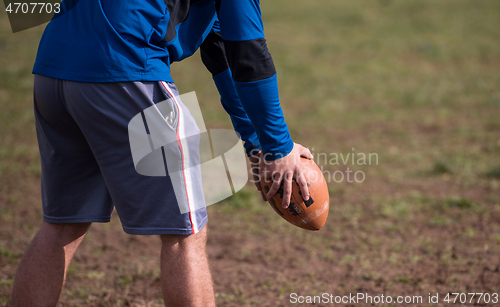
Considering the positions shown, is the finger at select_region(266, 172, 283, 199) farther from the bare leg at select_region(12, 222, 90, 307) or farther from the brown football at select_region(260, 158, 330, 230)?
the bare leg at select_region(12, 222, 90, 307)

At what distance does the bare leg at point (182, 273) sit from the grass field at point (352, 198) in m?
1.18

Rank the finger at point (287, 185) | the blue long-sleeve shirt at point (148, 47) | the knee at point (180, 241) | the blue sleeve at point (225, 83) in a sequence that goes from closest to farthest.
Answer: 1. the blue long-sleeve shirt at point (148, 47)
2. the knee at point (180, 241)
3. the finger at point (287, 185)
4. the blue sleeve at point (225, 83)

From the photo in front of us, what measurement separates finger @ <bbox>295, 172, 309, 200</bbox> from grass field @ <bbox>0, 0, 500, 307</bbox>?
1035mm

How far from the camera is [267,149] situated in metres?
1.96

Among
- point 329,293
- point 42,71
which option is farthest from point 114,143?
point 329,293

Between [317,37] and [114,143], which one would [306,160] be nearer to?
[114,143]

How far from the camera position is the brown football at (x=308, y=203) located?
2381 mm

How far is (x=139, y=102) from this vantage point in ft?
5.73

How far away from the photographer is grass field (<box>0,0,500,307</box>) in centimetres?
319

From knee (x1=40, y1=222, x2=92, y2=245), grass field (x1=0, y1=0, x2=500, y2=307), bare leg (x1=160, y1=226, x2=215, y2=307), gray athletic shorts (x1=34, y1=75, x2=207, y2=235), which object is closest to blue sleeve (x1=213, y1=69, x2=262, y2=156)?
gray athletic shorts (x1=34, y1=75, x2=207, y2=235)

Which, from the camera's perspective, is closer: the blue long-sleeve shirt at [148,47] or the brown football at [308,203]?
the blue long-sleeve shirt at [148,47]

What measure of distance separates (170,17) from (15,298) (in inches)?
56.3

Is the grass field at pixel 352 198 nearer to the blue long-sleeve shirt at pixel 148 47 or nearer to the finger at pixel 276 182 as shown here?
the finger at pixel 276 182

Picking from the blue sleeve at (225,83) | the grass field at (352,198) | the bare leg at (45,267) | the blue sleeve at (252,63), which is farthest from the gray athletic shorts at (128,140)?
the grass field at (352,198)
